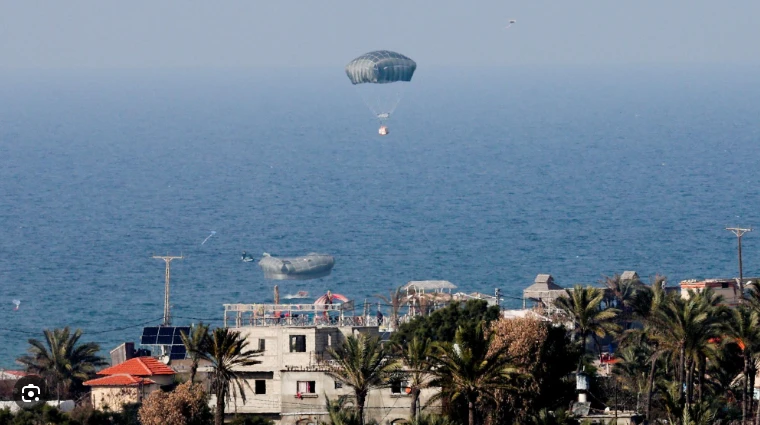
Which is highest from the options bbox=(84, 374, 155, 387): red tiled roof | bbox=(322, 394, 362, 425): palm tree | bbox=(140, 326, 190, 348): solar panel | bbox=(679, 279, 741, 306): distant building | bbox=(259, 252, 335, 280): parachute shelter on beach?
bbox=(259, 252, 335, 280): parachute shelter on beach

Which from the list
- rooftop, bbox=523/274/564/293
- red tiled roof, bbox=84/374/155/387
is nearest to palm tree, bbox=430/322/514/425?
red tiled roof, bbox=84/374/155/387

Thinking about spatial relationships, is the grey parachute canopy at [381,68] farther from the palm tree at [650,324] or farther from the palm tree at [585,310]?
the palm tree at [585,310]

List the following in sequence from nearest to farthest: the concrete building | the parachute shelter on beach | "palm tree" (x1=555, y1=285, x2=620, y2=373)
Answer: the concrete building < "palm tree" (x1=555, y1=285, x2=620, y2=373) < the parachute shelter on beach

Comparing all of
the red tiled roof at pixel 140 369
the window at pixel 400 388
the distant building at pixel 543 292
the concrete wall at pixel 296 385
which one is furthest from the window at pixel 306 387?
the distant building at pixel 543 292

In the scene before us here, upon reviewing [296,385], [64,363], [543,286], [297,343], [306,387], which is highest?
[543,286]

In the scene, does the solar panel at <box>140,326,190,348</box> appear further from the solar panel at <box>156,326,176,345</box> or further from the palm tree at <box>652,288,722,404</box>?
the palm tree at <box>652,288,722,404</box>

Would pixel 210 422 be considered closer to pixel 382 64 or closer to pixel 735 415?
pixel 735 415

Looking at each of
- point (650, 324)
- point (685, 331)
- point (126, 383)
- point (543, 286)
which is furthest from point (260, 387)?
point (543, 286)

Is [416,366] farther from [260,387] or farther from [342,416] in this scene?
[260,387]
